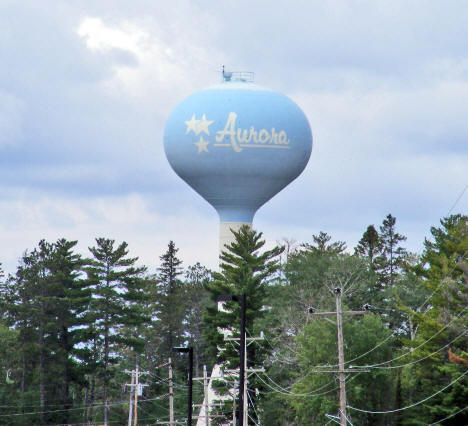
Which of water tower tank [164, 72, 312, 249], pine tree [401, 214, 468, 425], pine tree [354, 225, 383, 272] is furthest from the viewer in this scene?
pine tree [354, 225, 383, 272]

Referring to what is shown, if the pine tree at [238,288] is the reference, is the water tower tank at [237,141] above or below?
above

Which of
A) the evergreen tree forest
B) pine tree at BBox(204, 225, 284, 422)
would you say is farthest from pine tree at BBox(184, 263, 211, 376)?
pine tree at BBox(204, 225, 284, 422)

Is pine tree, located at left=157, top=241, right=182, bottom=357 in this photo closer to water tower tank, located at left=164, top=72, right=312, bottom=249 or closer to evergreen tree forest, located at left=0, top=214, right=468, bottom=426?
evergreen tree forest, located at left=0, top=214, right=468, bottom=426

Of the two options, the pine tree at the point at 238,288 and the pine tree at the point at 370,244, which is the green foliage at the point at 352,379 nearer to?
the pine tree at the point at 238,288

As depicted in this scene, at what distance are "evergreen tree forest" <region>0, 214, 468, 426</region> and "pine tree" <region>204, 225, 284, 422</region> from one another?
84 mm

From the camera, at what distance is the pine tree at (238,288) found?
65938 millimetres

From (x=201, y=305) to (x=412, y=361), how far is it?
44.7 m

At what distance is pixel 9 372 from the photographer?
97.4 m

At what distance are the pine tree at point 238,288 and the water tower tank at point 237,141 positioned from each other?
12.5ft

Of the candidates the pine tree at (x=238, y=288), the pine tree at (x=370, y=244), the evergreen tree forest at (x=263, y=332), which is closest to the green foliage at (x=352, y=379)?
the evergreen tree forest at (x=263, y=332)

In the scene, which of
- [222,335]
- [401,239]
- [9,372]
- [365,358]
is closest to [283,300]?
[222,335]

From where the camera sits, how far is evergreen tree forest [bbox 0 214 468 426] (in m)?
52.5

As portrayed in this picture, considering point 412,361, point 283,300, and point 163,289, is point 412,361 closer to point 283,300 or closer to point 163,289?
point 283,300

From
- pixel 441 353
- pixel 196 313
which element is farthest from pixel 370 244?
Result: pixel 441 353
